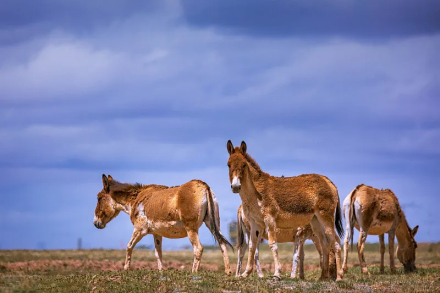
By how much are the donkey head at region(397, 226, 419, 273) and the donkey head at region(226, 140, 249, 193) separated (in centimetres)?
1212

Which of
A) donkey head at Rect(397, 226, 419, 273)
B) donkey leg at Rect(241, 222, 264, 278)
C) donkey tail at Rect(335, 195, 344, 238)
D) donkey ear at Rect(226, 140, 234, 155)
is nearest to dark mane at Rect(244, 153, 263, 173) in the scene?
donkey ear at Rect(226, 140, 234, 155)

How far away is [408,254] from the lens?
1045 inches

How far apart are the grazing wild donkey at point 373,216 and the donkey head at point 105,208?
10.1 meters

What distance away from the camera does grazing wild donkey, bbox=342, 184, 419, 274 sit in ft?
81.0

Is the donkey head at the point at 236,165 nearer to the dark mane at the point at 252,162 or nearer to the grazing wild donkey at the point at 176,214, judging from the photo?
the dark mane at the point at 252,162

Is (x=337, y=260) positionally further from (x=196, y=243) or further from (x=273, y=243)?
(x=196, y=243)

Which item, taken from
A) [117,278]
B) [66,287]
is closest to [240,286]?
[117,278]

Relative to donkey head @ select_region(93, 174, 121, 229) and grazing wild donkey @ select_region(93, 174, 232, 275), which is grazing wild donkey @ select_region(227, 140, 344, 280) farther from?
donkey head @ select_region(93, 174, 121, 229)

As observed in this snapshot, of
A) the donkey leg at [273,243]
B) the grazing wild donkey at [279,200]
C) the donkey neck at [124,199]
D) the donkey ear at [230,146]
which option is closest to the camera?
the donkey leg at [273,243]

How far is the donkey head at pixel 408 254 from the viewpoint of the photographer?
86.1 feet

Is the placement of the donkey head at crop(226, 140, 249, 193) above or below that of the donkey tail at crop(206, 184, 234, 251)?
above

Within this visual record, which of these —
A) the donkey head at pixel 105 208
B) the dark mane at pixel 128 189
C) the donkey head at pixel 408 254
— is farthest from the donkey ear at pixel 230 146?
the donkey head at pixel 408 254

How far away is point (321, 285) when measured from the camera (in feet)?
54.4

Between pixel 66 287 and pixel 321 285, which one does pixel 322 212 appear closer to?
pixel 321 285
